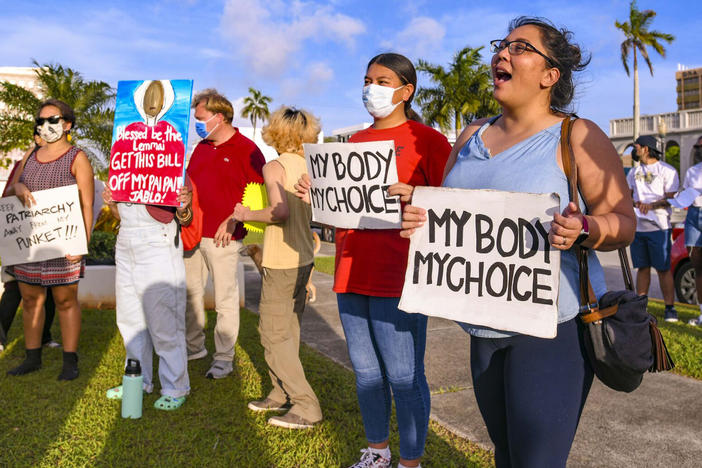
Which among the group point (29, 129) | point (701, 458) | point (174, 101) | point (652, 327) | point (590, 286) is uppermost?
point (29, 129)

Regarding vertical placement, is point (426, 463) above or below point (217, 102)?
below

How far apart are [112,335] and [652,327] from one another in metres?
5.88

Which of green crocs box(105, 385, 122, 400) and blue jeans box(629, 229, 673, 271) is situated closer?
green crocs box(105, 385, 122, 400)

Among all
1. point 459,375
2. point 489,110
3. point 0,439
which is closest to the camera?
point 0,439

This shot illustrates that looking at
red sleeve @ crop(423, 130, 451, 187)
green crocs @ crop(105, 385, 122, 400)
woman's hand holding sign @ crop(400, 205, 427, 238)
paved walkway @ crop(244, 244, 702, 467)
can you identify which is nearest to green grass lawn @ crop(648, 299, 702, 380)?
paved walkway @ crop(244, 244, 702, 467)

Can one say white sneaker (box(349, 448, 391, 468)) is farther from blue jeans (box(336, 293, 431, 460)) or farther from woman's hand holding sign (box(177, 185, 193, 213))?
woman's hand holding sign (box(177, 185, 193, 213))

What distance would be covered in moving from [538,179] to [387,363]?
1388 millimetres

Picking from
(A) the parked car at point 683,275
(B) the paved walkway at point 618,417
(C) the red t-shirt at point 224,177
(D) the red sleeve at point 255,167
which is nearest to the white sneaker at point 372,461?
(B) the paved walkway at point 618,417

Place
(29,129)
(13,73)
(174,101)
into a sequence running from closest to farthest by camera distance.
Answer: (174,101)
(29,129)
(13,73)

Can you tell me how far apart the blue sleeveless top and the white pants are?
Answer: 8.97 ft

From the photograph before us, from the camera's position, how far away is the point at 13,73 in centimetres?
5197

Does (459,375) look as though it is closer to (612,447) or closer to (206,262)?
(612,447)

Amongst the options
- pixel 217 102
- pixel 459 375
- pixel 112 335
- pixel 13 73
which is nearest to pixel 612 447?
pixel 459 375

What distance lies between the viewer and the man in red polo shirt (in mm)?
5145
